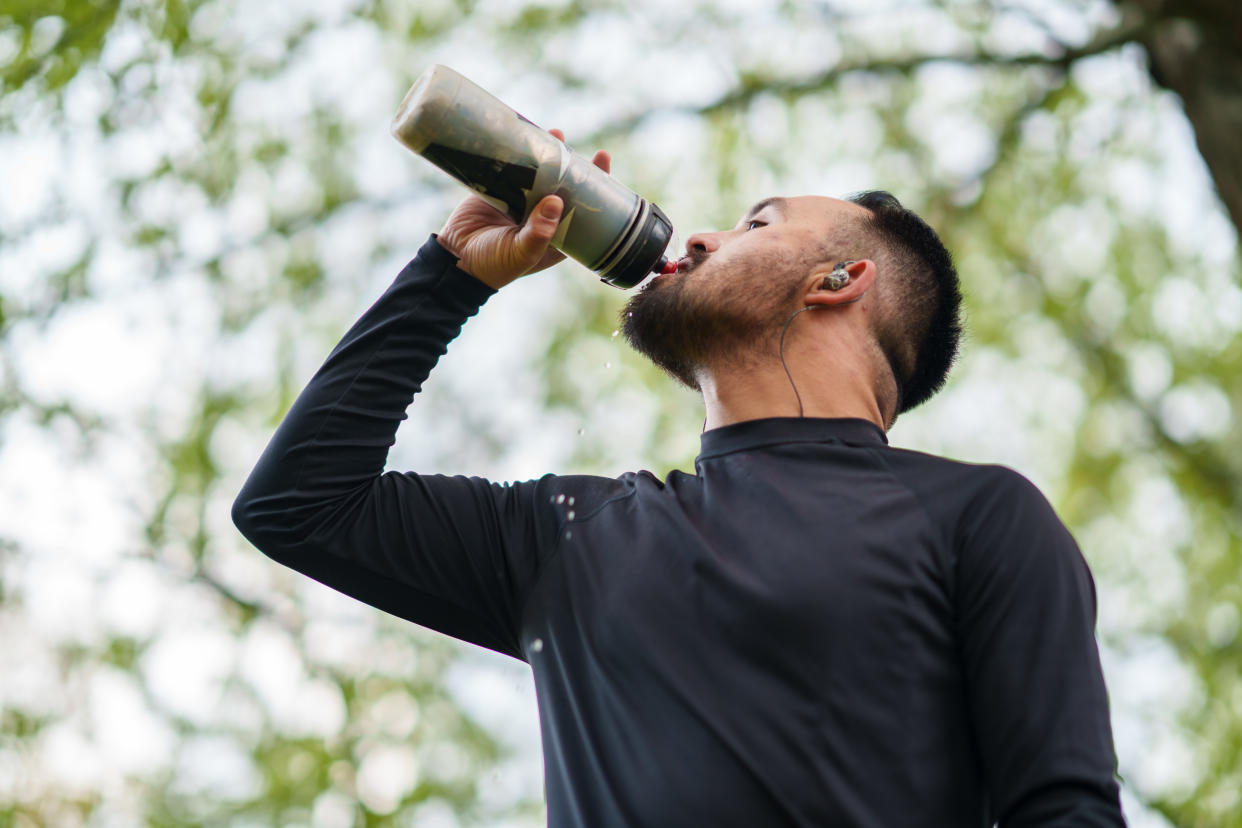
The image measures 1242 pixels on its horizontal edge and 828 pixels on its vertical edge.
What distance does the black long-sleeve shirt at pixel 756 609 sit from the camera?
1.26 meters

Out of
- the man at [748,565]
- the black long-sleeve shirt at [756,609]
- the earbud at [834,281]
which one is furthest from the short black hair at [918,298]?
the black long-sleeve shirt at [756,609]

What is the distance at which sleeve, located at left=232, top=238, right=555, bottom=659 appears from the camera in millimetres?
1600

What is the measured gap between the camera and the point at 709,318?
1.75 meters

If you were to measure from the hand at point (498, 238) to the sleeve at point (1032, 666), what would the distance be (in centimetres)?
68

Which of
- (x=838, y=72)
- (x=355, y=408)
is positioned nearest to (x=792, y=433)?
(x=355, y=408)

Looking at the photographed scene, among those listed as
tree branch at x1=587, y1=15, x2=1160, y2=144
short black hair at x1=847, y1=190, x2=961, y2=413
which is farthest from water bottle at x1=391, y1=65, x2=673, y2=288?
tree branch at x1=587, y1=15, x2=1160, y2=144

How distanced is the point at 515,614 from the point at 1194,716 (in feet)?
12.6

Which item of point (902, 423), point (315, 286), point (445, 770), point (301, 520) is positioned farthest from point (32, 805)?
point (301, 520)

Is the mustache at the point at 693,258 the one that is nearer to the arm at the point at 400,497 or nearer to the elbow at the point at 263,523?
the arm at the point at 400,497

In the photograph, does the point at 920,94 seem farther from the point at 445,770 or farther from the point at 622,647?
the point at 622,647

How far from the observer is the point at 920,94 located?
→ 4.62 m

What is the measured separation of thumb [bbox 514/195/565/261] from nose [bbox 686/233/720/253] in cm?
26

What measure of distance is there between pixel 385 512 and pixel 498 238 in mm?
409

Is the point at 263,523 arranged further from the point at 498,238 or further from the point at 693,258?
the point at 693,258
